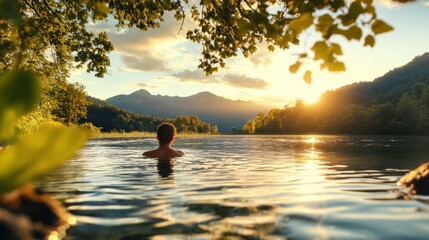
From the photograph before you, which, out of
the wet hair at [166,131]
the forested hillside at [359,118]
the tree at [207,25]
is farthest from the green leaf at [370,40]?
the forested hillside at [359,118]

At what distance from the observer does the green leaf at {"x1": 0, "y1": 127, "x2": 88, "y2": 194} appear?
84 centimetres

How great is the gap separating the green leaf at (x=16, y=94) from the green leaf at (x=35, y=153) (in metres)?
0.06

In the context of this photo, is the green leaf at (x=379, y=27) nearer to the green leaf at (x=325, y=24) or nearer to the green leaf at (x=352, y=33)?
the green leaf at (x=352, y=33)

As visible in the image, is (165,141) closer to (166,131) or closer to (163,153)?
(163,153)

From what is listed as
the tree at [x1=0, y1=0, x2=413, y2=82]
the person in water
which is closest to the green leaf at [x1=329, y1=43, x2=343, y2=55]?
the tree at [x1=0, y1=0, x2=413, y2=82]

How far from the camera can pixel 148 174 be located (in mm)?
10930

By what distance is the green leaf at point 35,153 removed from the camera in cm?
84

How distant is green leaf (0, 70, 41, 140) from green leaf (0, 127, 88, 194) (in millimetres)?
61

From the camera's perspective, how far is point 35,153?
0.86 meters

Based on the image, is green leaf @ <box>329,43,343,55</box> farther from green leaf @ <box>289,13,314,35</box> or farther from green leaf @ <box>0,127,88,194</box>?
green leaf @ <box>0,127,88,194</box>

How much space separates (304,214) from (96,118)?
645 ft

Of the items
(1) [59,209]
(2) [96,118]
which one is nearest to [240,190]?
(1) [59,209]

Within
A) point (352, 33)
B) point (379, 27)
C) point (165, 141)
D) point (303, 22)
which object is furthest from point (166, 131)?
point (379, 27)

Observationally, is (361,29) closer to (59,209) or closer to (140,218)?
(59,209)
